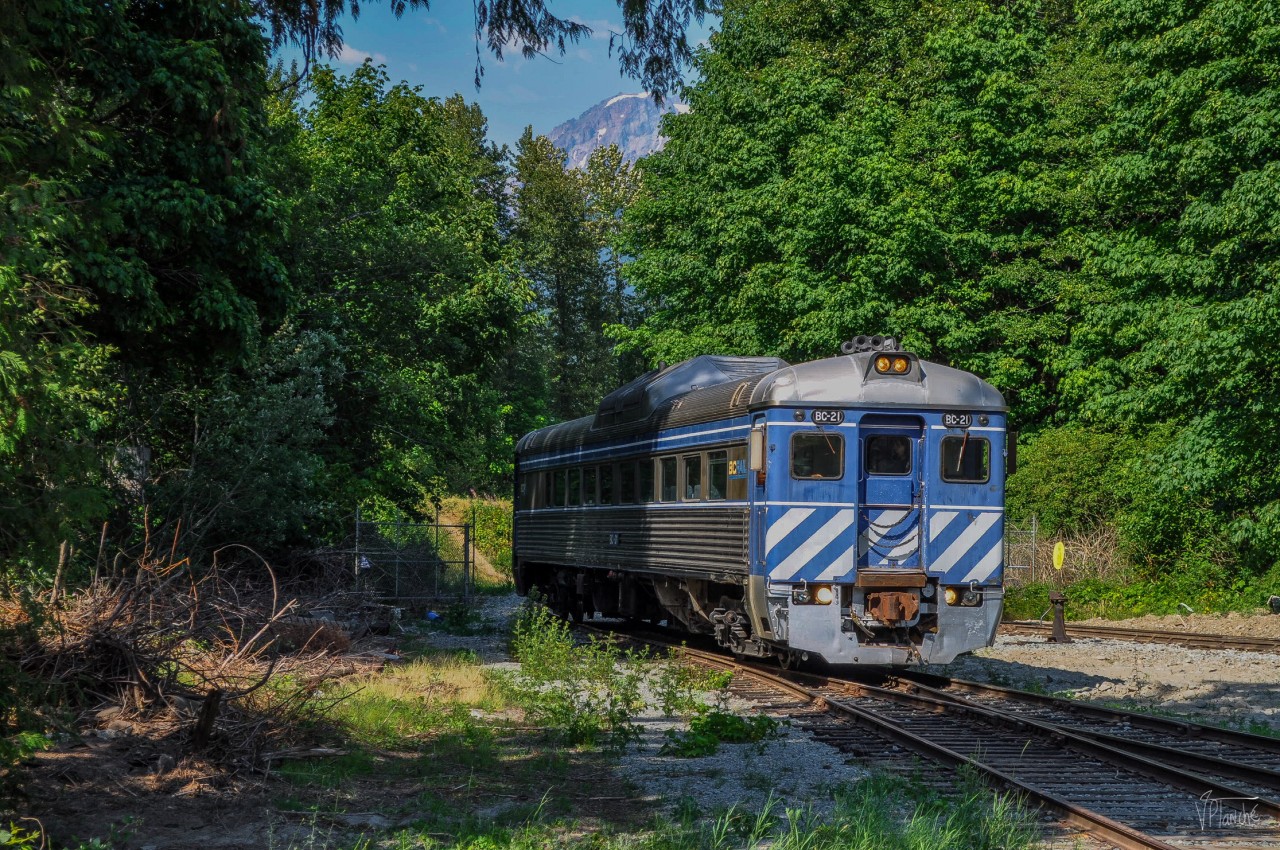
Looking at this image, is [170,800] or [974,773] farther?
[974,773]

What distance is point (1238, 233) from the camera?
71.7ft

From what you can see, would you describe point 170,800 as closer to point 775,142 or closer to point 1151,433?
point 1151,433

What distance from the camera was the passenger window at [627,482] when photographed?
18.6 meters

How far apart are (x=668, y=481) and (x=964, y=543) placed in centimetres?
438

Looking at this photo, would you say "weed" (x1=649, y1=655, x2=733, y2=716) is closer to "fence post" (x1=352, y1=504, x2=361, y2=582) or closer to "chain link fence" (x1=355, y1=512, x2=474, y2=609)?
"fence post" (x1=352, y1=504, x2=361, y2=582)

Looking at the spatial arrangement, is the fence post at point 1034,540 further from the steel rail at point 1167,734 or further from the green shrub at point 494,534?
the green shrub at point 494,534

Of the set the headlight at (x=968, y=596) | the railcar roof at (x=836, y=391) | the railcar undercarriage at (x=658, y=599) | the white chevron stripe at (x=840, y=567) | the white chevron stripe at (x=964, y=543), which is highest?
the railcar roof at (x=836, y=391)

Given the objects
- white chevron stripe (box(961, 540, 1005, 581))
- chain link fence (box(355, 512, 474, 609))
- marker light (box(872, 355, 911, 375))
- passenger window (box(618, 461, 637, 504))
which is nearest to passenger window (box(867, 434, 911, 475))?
marker light (box(872, 355, 911, 375))

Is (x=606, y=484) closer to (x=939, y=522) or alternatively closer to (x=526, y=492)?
(x=526, y=492)

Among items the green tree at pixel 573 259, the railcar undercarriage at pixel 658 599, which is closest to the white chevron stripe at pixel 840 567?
the railcar undercarriage at pixel 658 599

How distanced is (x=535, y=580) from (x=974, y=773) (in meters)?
18.3

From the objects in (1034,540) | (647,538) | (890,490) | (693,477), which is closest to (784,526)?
(890,490)

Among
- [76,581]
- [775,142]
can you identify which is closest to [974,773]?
[76,581]

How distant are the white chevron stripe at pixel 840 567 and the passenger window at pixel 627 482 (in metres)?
5.25
